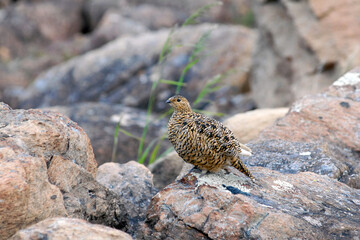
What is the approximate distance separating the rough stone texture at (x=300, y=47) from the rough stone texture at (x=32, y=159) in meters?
6.13

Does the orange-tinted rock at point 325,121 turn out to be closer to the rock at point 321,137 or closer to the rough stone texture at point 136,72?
the rock at point 321,137

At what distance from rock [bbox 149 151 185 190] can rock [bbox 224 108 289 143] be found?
2.90 feet

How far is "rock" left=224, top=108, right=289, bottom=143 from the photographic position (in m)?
6.62

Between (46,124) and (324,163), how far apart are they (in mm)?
2703

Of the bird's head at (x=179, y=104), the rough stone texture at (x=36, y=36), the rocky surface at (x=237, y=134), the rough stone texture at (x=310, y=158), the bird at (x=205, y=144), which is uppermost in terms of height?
the bird's head at (x=179, y=104)

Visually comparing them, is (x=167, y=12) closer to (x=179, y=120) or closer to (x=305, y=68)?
(x=305, y=68)

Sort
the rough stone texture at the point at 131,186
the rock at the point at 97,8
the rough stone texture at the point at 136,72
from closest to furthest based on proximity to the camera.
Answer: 1. the rough stone texture at the point at 131,186
2. the rough stone texture at the point at 136,72
3. the rock at the point at 97,8

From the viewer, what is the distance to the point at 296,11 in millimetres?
9898

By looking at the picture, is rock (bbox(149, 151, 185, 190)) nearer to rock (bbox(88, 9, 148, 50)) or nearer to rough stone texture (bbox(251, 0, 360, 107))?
rough stone texture (bbox(251, 0, 360, 107))

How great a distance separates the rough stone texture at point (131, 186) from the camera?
14.9ft

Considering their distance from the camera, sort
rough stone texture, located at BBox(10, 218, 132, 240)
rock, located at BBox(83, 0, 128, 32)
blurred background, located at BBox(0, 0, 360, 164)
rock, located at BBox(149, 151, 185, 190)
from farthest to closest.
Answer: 1. rock, located at BBox(83, 0, 128, 32)
2. blurred background, located at BBox(0, 0, 360, 164)
3. rock, located at BBox(149, 151, 185, 190)
4. rough stone texture, located at BBox(10, 218, 132, 240)

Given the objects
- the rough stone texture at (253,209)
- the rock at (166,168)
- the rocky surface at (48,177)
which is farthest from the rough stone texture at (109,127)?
the rough stone texture at (253,209)

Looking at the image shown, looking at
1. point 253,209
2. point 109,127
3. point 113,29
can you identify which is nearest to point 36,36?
point 113,29

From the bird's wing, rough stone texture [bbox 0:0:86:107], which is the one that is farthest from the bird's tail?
rough stone texture [bbox 0:0:86:107]
